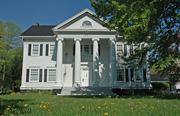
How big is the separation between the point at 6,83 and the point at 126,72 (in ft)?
69.4

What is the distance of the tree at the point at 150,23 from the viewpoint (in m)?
19.9

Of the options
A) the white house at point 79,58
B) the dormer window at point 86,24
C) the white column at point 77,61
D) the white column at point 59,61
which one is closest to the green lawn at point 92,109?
the white column at point 77,61

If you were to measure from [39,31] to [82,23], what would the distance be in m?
7.15

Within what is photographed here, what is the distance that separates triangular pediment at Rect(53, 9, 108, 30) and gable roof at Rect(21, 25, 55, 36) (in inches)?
147

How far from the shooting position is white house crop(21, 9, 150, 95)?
35.1m

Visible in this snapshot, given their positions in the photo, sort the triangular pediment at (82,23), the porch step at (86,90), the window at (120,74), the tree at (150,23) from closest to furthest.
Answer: the tree at (150,23)
the porch step at (86,90)
the triangular pediment at (82,23)
the window at (120,74)

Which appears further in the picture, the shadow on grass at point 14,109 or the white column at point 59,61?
the white column at point 59,61

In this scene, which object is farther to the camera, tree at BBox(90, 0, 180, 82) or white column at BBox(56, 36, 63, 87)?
white column at BBox(56, 36, 63, 87)

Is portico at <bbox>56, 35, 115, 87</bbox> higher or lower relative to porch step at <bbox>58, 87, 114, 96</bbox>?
higher

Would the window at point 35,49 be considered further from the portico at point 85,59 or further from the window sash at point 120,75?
the window sash at point 120,75

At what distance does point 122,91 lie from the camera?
3569cm

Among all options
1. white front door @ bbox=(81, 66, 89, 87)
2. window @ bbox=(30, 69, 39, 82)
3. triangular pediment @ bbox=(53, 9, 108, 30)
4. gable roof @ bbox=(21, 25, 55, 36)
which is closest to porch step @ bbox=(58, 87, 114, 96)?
white front door @ bbox=(81, 66, 89, 87)

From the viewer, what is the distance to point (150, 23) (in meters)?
21.5

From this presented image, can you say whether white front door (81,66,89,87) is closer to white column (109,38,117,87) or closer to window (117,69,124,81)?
white column (109,38,117,87)
